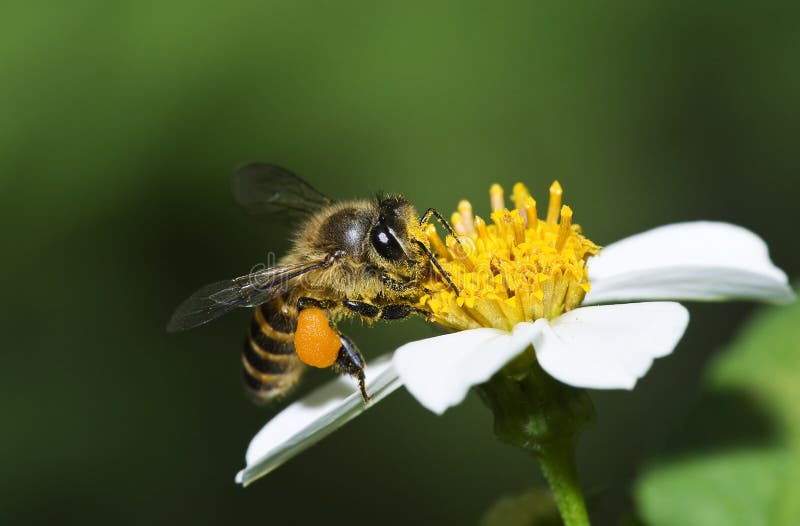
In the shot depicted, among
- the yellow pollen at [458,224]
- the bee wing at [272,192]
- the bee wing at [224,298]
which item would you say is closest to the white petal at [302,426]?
the bee wing at [224,298]

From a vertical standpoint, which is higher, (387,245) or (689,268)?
(387,245)

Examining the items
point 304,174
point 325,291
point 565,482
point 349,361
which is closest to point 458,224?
point 325,291

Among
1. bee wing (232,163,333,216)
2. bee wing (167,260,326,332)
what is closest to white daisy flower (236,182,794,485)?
bee wing (167,260,326,332)

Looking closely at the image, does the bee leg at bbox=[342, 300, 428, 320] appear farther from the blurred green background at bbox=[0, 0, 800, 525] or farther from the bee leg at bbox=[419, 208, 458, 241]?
the blurred green background at bbox=[0, 0, 800, 525]

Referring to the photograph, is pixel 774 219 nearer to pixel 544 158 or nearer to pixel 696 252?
pixel 544 158

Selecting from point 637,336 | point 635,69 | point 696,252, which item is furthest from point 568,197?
point 637,336

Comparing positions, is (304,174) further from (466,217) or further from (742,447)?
(742,447)

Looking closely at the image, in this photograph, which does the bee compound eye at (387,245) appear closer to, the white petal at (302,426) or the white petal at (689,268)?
the white petal at (302,426)
